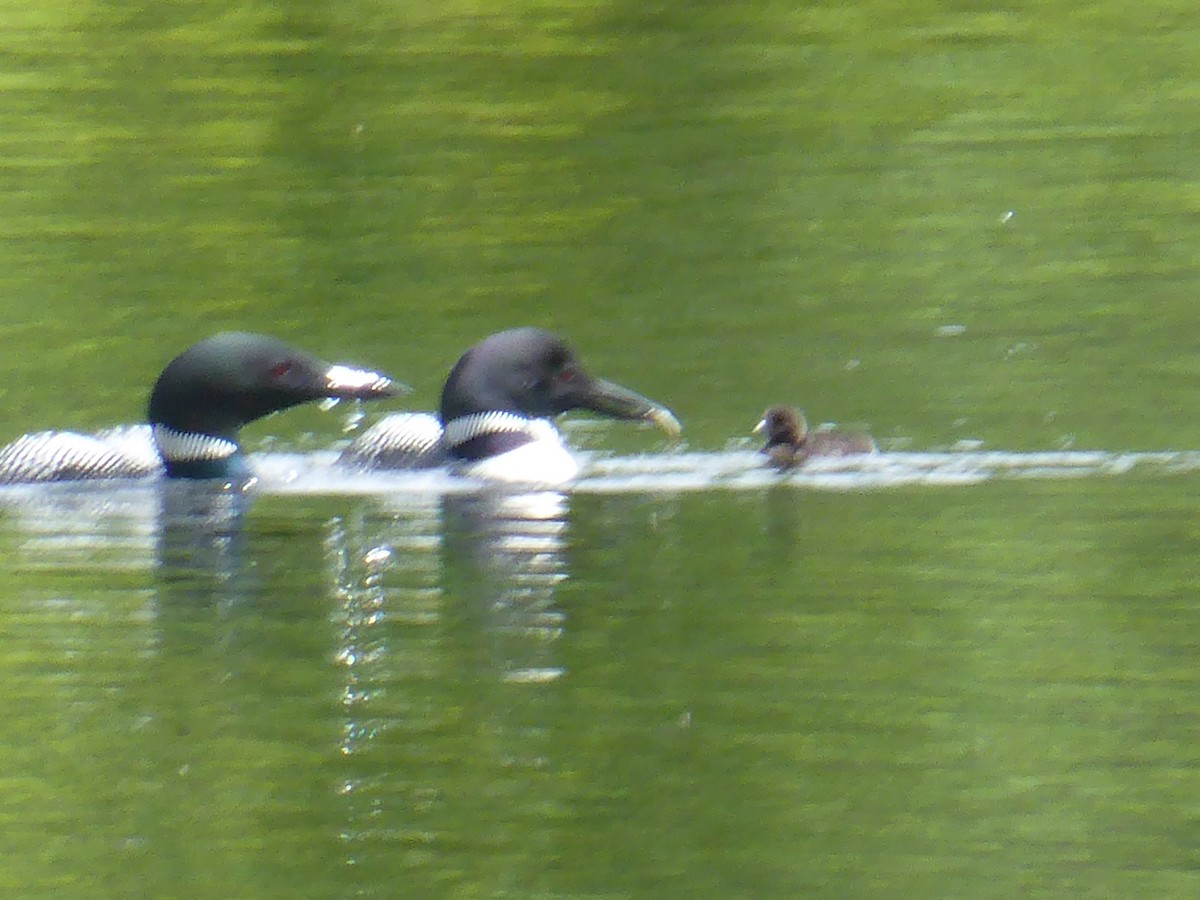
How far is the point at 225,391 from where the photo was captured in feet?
36.9

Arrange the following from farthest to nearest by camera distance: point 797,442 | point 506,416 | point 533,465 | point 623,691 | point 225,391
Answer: point 225,391 < point 506,416 < point 533,465 < point 797,442 < point 623,691

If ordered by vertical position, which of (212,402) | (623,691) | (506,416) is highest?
(623,691)

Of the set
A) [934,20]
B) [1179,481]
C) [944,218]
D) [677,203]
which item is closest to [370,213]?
[677,203]

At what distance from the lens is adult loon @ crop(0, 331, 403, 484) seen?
1120cm

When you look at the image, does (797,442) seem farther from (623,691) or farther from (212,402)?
(623,691)

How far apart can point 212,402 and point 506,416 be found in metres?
1.10

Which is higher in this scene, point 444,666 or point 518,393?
point 444,666

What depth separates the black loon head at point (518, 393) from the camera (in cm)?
1114

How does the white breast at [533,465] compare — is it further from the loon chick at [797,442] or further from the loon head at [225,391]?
the loon chick at [797,442]

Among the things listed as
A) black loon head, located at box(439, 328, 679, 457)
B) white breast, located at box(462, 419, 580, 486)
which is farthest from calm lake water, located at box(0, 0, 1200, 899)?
black loon head, located at box(439, 328, 679, 457)

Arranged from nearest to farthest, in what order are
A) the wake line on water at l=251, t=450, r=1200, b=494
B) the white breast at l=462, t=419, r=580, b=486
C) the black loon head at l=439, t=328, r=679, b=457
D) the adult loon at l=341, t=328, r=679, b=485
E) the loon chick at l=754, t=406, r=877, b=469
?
the wake line on water at l=251, t=450, r=1200, b=494
the loon chick at l=754, t=406, r=877, b=469
the white breast at l=462, t=419, r=580, b=486
the adult loon at l=341, t=328, r=679, b=485
the black loon head at l=439, t=328, r=679, b=457

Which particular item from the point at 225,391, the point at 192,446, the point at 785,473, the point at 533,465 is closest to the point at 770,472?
the point at 785,473

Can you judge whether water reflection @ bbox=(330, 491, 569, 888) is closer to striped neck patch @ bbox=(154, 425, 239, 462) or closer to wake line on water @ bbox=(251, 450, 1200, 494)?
wake line on water @ bbox=(251, 450, 1200, 494)

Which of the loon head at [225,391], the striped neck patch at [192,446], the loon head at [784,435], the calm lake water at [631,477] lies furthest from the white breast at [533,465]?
the striped neck patch at [192,446]
